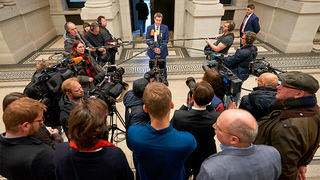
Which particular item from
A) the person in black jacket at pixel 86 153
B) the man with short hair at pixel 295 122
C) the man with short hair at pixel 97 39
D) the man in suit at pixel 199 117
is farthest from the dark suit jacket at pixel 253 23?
the person in black jacket at pixel 86 153

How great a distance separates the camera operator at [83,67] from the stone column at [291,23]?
5.54 metres

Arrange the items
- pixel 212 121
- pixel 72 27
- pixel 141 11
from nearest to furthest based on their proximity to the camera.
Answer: pixel 212 121 → pixel 72 27 → pixel 141 11

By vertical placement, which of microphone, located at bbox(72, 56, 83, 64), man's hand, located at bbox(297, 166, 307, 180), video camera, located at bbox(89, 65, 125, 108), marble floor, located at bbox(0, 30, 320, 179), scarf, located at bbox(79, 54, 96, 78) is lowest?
marble floor, located at bbox(0, 30, 320, 179)

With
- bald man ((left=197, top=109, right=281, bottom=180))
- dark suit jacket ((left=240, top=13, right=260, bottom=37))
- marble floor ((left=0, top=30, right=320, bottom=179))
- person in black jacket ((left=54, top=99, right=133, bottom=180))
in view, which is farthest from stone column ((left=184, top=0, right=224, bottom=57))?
person in black jacket ((left=54, top=99, right=133, bottom=180))

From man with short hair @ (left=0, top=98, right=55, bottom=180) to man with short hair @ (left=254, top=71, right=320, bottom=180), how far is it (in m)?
1.55

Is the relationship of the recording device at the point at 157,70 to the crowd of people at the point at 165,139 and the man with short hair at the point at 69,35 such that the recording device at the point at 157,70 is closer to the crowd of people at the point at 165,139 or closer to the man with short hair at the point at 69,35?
the crowd of people at the point at 165,139

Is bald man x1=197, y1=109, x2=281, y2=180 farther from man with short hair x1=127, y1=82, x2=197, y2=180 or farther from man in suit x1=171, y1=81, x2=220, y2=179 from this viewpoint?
man in suit x1=171, y1=81, x2=220, y2=179

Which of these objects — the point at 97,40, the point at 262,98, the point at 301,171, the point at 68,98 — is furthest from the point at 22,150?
the point at 97,40

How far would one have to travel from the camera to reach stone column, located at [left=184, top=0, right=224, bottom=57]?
15.8ft

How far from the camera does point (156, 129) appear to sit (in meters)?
1.10

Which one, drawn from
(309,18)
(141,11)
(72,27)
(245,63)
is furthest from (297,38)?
(72,27)

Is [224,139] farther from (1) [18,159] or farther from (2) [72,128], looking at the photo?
(1) [18,159]

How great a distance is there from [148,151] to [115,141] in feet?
5.54

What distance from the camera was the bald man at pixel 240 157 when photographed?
0.96 m
